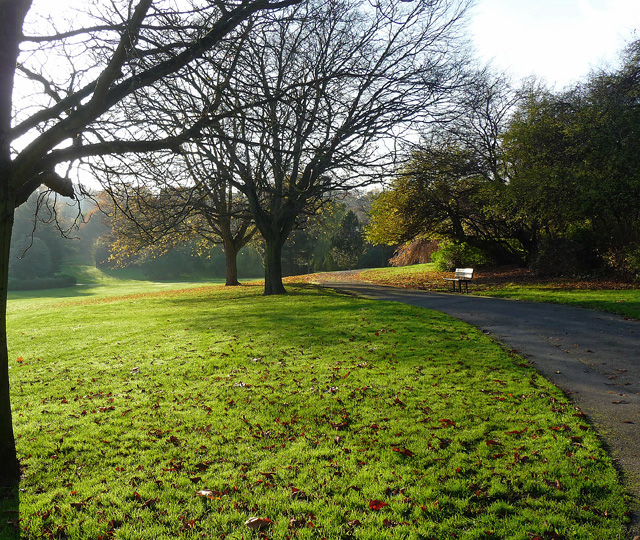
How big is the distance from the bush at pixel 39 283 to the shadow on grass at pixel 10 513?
51.6 meters

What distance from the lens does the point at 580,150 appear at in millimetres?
18047

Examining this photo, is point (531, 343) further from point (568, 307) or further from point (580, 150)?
point (580, 150)

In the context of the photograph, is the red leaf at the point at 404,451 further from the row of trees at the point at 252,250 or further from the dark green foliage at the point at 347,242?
the dark green foliage at the point at 347,242

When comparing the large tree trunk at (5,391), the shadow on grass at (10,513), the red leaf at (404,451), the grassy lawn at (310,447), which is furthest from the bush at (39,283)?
the red leaf at (404,451)

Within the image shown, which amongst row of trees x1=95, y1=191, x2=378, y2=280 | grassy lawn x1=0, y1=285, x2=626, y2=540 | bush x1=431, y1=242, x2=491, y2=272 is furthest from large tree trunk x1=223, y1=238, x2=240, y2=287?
grassy lawn x1=0, y1=285, x2=626, y2=540

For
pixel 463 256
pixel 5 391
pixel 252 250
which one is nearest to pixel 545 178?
pixel 463 256

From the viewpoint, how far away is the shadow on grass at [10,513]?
131 inches

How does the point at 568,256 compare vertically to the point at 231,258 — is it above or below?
below

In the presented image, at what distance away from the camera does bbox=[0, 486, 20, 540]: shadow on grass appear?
3.32 metres

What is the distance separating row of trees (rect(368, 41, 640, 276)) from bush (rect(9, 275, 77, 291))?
40573mm

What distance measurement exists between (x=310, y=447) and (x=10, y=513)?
8.85 ft

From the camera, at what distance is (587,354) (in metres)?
7.42

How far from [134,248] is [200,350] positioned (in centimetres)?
1830

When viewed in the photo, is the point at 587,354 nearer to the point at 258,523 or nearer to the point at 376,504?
the point at 376,504
